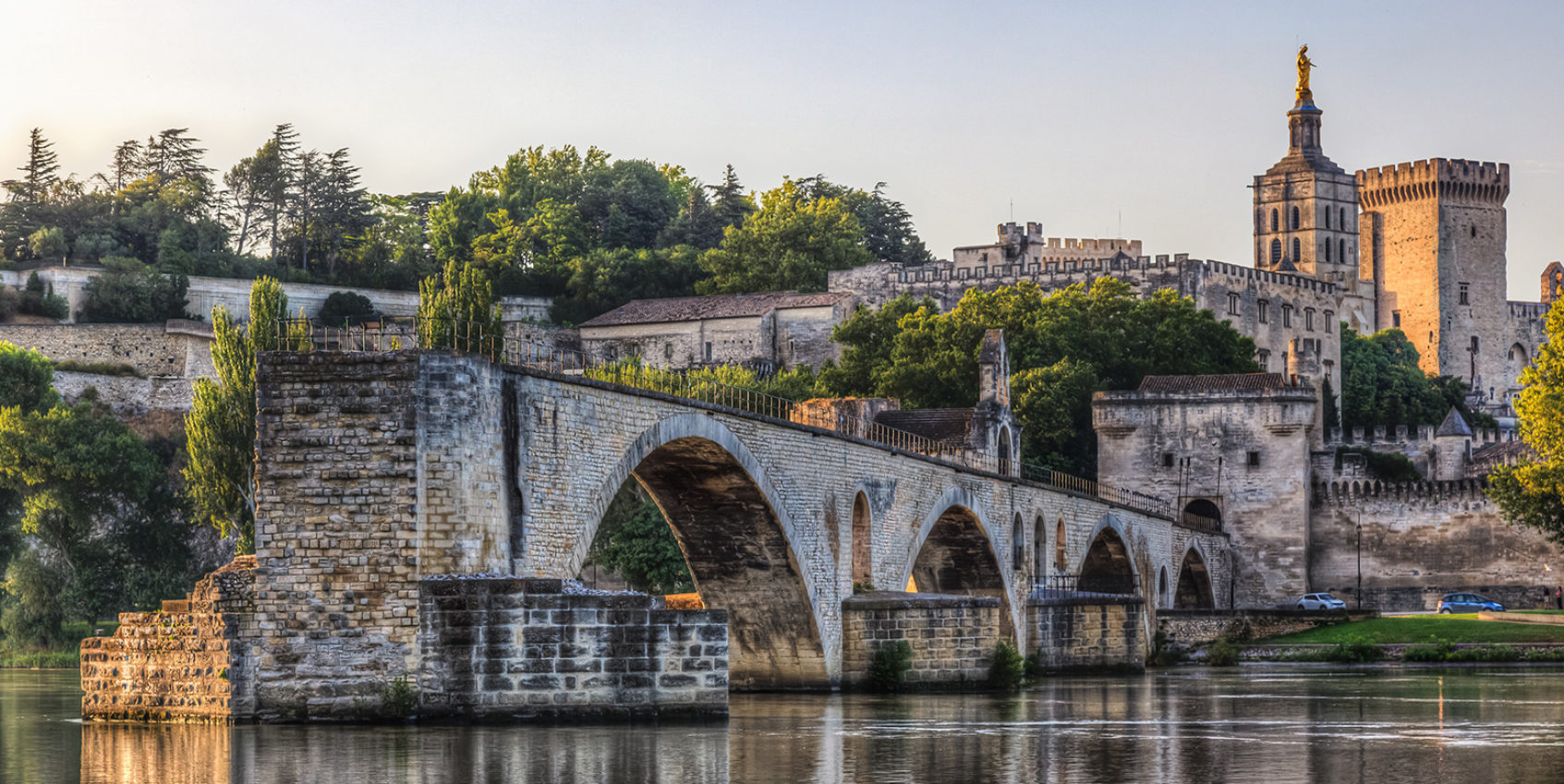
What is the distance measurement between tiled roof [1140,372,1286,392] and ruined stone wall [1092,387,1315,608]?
1.08 feet

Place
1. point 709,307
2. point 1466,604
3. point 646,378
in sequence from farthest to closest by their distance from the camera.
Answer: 1. point 709,307
2. point 1466,604
3. point 646,378

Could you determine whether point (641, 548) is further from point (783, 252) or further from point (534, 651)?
point (783, 252)

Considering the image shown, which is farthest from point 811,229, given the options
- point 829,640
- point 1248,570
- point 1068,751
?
point 1068,751

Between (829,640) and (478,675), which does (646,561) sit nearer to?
(829,640)

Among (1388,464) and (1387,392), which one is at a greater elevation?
(1387,392)

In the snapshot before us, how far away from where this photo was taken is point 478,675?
84.5 ft

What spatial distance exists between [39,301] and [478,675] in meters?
65.7

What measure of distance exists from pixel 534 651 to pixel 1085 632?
2646 cm

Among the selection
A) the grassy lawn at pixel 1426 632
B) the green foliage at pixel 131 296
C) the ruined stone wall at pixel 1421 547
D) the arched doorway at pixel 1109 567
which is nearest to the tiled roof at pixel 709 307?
the green foliage at pixel 131 296

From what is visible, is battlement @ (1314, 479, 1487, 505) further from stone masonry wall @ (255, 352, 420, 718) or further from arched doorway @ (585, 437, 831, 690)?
stone masonry wall @ (255, 352, 420, 718)

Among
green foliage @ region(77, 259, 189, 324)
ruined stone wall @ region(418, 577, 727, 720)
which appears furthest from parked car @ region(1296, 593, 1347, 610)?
ruined stone wall @ region(418, 577, 727, 720)

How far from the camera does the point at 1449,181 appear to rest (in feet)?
408

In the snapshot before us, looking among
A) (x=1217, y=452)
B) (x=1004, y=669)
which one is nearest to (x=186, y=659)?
(x=1004, y=669)

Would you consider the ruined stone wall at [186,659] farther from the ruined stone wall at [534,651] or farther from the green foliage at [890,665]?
the green foliage at [890,665]
